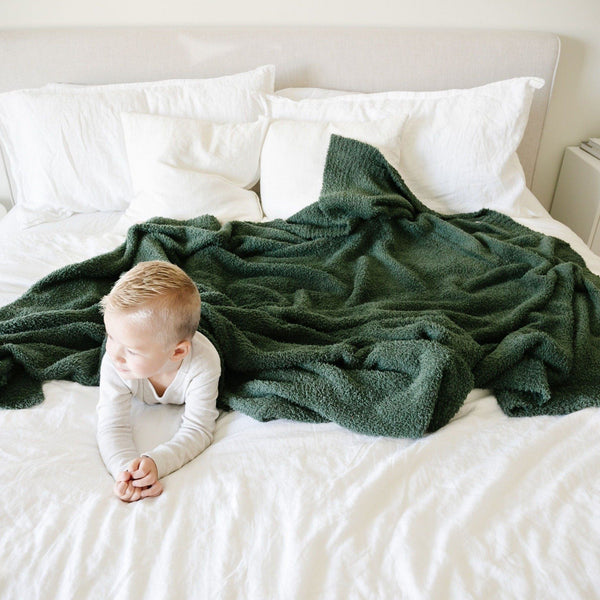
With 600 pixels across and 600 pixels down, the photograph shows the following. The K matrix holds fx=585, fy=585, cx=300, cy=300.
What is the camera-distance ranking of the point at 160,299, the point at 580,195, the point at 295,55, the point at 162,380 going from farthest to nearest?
the point at 580,195, the point at 295,55, the point at 162,380, the point at 160,299

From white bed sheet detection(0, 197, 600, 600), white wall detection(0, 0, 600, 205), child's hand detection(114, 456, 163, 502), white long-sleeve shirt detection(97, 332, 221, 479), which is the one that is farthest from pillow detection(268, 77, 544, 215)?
child's hand detection(114, 456, 163, 502)

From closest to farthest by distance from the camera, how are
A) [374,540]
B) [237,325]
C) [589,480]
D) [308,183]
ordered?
1. [374,540]
2. [589,480]
3. [237,325]
4. [308,183]

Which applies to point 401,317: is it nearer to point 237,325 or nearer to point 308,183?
point 237,325

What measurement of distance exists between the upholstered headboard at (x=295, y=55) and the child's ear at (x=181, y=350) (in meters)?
1.45

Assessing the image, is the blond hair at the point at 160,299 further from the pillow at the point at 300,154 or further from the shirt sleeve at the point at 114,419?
the pillow at the point at 300,154

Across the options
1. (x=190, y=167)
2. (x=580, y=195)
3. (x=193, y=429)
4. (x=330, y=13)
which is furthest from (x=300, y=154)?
(x=580, y=195)

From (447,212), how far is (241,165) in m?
0.72

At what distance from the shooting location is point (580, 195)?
92.0 inches

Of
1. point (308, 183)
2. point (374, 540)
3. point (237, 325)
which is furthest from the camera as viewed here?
point (308, 183)

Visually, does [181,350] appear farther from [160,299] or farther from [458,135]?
[458,135]

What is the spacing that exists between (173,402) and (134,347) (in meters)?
0.19

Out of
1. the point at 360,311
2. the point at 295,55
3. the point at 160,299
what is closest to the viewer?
the point at 160,299

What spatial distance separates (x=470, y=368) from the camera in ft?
3.77

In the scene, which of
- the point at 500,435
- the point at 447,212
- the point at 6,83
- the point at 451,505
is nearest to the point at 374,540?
the point at 451,505
